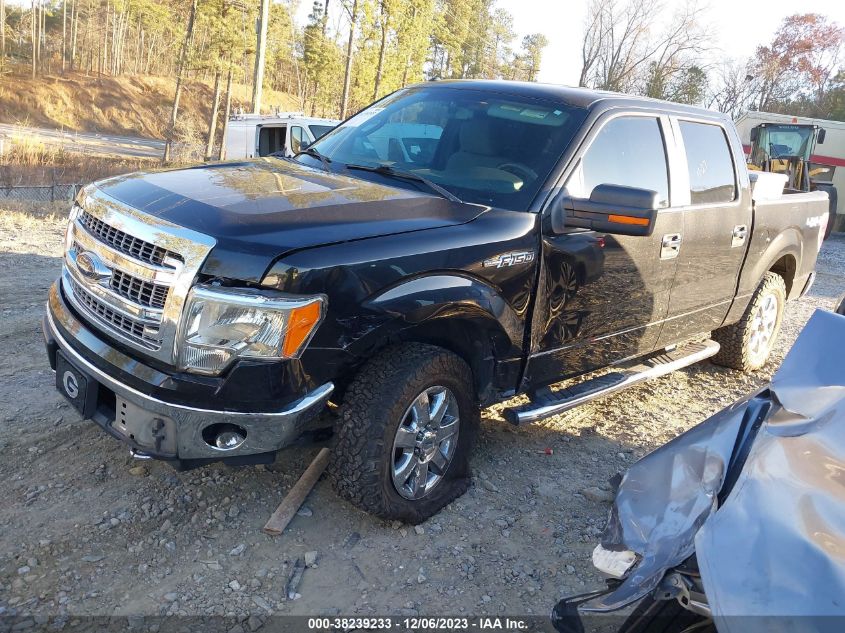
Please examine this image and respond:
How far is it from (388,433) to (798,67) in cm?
5604

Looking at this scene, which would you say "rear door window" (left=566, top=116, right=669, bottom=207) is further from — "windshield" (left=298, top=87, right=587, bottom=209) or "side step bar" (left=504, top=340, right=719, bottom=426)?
"side step bar" (left=504, top=340, right=719, bottom=426)

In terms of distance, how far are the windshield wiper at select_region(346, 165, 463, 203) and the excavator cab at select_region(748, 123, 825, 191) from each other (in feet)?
57.0

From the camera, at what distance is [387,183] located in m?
3.60

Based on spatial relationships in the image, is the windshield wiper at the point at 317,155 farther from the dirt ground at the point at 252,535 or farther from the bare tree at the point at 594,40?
the bare tree at the point at 594,40

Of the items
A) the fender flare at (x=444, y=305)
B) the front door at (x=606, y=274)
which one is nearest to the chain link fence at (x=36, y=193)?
the front door at (x=606, y=274)

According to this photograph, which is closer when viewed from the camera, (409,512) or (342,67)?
(409,512)

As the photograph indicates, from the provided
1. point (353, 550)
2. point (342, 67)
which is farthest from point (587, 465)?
point (342, 67)

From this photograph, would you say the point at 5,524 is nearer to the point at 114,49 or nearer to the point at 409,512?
the point at 409,512

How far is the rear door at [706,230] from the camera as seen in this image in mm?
4418

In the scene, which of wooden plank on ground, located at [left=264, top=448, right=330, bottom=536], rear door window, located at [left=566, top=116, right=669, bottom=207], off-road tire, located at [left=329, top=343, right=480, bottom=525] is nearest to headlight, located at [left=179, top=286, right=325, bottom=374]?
off-road tire, located at [left=329, top=343, right=480, bottom=525]

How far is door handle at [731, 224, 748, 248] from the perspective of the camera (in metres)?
4.85

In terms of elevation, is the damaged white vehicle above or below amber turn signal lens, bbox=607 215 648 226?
below

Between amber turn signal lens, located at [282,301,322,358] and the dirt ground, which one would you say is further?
the dirt ground

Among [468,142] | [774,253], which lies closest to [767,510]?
[468,142]
